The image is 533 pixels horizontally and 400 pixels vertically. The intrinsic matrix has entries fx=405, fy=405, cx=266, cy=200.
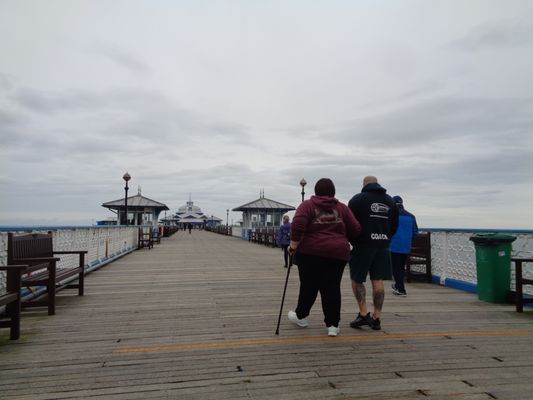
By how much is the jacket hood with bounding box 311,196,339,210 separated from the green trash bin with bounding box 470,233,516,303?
326 cm

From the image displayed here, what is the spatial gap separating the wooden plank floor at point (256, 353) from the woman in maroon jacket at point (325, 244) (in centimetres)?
44

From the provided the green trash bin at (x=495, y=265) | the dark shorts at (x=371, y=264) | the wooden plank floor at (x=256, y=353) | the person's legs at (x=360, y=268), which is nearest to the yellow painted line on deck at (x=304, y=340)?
the wooden plank floor at (x=256, y=353)

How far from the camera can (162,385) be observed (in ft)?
9.90

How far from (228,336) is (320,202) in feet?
5.72

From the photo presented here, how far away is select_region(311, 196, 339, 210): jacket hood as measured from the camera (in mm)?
4355

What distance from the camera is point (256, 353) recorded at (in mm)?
3758

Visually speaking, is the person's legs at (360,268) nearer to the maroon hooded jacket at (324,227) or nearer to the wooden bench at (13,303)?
the maroon hooded jacket at (324,227)

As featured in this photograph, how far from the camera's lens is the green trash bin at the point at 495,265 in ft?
20.4

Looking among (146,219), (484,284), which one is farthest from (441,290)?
(146,219)

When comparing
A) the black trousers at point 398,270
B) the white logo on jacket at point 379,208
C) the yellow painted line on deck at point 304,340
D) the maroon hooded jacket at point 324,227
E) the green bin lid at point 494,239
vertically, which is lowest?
the yellow painted line on deck at point 304,340

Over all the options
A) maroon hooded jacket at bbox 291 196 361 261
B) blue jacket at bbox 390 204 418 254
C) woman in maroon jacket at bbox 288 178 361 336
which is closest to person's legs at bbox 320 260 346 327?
woman in maroon jacket at bbox 288 178 361 336

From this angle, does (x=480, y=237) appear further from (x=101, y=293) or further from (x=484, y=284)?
(x=101, y=293)

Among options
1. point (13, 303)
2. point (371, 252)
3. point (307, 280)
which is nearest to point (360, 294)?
point (371, 252)

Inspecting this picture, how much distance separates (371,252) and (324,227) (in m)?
0.71
